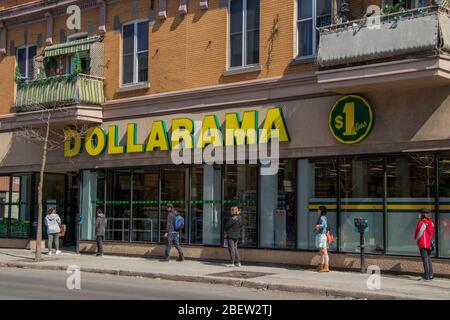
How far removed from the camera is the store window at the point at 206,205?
68.5ft

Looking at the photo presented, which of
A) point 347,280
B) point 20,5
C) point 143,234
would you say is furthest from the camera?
point 20,5

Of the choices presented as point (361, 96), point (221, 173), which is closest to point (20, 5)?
point (221, 173)

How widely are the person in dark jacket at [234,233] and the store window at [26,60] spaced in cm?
1184

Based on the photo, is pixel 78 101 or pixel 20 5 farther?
pixel 20 5

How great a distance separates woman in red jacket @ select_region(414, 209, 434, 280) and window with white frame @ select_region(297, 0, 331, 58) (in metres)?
5.78

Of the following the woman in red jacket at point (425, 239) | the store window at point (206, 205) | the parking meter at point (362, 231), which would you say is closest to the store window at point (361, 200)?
the parking meter at point (362, 231)

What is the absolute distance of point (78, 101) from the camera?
2328cm

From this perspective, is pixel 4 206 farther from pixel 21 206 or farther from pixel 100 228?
pixel 100 228

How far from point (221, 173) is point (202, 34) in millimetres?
4529

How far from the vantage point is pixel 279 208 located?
19484mm

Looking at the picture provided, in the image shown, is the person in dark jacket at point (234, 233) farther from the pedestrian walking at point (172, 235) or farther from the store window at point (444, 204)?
the store window at point (444, 204)

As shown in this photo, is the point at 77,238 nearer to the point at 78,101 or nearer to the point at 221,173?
the point at 78,101

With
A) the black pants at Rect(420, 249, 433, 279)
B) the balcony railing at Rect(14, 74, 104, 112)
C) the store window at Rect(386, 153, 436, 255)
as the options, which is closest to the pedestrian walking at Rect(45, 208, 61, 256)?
the balcony railing at Rect(14, 74, 104, 112)

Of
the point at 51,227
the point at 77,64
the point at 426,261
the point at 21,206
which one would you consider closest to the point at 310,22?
the point at 426,261
